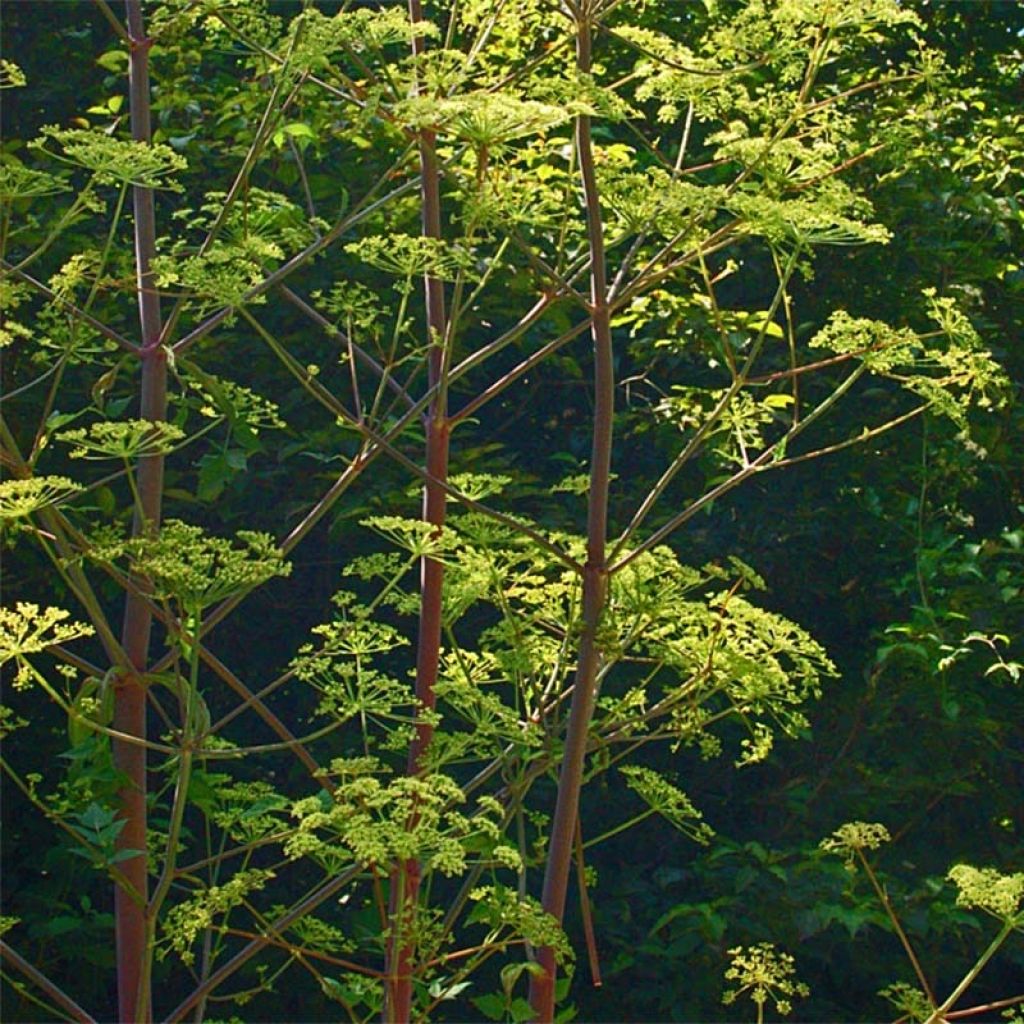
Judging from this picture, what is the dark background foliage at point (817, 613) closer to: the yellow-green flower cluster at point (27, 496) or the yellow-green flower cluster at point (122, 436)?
the yellow-green flower cluster at point (122, 436)

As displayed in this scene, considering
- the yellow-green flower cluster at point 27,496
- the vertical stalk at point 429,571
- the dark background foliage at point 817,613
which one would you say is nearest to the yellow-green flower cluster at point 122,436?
the yellow-green flower cluster at point 27,496

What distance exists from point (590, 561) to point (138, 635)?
1.91ft

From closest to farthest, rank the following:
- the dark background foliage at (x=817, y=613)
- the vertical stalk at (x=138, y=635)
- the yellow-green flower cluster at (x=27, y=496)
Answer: the yellow-green flower cluster at (x=27, y=496) → the vertical stalk at (x=138, y=635) → the dark background foliage at (x=817, y=613)

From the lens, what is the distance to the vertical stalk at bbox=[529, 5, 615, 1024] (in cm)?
183

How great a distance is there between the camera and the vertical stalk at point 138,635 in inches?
78.3

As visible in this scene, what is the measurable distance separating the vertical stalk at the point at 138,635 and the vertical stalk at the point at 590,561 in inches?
20.0

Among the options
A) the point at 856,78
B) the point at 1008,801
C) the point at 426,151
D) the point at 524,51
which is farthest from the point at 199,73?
the point at 1008,801

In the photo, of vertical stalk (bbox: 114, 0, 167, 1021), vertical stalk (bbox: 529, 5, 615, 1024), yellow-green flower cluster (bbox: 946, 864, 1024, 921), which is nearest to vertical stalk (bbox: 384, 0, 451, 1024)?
vertical stalk (bbox: 529, 5, 615, 1024)

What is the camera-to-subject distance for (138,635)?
6.66 ft

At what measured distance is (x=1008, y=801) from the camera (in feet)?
11.6

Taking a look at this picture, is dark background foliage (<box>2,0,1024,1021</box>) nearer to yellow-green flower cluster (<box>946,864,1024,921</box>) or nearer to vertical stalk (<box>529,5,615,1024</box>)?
yellow-green flower cluster (<box>946,864,1024,921</box>)

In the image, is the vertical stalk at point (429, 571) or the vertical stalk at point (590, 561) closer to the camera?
the vertical stalk at point (590, 561)

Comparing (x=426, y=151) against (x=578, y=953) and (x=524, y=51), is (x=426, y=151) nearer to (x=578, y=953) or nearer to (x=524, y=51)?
(x=524, y=51)

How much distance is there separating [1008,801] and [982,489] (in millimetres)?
708
